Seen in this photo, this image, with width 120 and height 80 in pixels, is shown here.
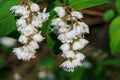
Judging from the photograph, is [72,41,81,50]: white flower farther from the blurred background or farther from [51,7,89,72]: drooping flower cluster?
the blurred background

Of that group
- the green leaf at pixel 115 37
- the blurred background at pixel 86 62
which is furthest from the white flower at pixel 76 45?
the blurred background at pixel 86 62

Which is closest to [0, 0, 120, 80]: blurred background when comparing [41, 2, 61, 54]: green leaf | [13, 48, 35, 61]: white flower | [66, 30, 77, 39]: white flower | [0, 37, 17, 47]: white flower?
[0, 37, 17, 47]: white flower

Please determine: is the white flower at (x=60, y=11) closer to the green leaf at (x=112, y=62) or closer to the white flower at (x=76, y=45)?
the white flower at (x=76, y=45)

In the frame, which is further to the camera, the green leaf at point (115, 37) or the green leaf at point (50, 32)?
the green leaf at point (115, 37)

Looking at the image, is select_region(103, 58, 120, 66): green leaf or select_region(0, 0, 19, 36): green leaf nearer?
select_region(0, 0, 19, 36): green leaf

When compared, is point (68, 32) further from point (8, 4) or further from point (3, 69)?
point (3, 69)

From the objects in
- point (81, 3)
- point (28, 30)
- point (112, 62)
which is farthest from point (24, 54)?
point (112, 62)

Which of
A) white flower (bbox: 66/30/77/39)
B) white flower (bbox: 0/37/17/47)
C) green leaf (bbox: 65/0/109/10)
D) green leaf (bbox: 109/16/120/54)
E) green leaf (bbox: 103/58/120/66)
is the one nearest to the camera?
white flower (bbox: 66/30/77/39)
